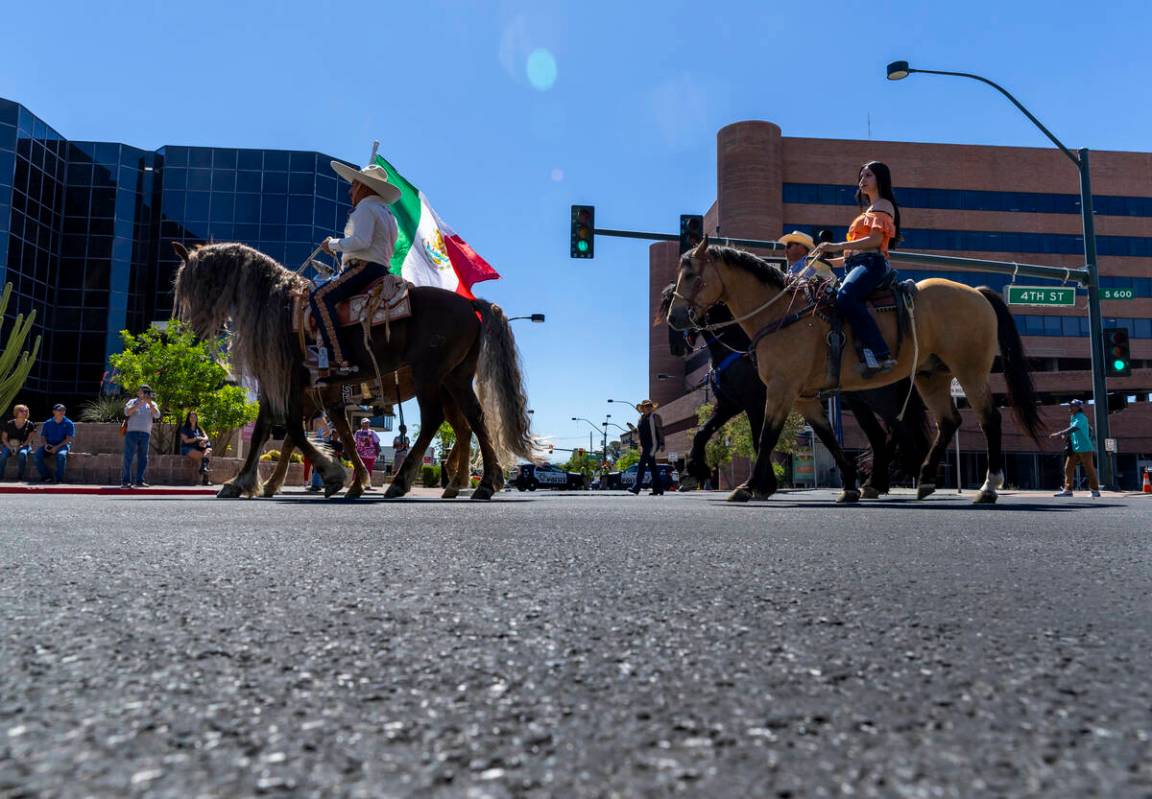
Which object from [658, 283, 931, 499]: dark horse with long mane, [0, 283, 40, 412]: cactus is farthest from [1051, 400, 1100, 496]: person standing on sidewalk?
[0, 283, 40, 412]: cactus

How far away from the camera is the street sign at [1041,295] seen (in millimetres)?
16891

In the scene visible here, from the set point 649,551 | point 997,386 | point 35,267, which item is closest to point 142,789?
point 649,551

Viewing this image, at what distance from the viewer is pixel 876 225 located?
300 inches

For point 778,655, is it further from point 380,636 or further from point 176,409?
point 176,409

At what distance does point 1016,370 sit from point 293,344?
6.98 meters

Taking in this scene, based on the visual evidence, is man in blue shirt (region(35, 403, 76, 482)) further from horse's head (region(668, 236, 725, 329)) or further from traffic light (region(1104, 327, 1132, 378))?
traffic light (region(1104, 327, 1132, 378))

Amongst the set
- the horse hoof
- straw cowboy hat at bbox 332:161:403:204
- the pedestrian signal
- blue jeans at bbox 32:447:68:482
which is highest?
the pedestrian signal

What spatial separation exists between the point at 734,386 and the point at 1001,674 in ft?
28.8

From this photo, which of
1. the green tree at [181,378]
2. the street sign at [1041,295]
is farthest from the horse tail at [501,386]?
the green tree at [181,378]

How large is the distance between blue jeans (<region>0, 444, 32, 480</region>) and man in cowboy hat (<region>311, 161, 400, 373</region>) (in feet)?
42.9

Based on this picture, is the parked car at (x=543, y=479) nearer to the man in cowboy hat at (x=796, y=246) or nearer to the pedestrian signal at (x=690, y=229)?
the pedestrian signal at (x=690, y=229)

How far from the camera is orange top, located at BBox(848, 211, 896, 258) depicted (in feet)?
25.0

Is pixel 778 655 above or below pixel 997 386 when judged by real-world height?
below

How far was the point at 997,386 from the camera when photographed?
51344mm
